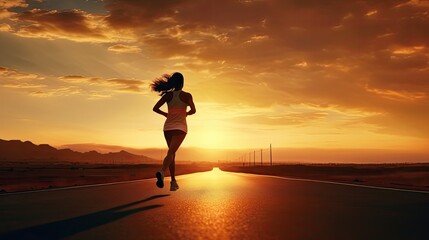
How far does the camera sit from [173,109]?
10.9 metres

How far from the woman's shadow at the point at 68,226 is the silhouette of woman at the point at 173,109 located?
338 centimetres

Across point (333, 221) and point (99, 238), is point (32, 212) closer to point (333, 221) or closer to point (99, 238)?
point (99, 238)

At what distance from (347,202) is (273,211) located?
2633 mm

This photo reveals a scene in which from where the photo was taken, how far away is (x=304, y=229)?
5504 mm

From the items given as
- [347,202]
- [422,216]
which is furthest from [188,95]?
[422,216]

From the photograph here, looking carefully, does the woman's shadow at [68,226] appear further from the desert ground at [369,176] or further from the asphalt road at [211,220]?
the desert ground at [369,176]

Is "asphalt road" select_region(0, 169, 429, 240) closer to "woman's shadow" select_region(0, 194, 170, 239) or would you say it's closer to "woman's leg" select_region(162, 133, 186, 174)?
"woman's shadow" select_region(0, 194, 170, 239)

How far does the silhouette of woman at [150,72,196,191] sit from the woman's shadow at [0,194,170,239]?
11.1 feet

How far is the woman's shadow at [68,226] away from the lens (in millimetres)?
5005

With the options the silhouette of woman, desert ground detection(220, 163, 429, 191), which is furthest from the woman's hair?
desert ground detection(220, 163, 429, 191)

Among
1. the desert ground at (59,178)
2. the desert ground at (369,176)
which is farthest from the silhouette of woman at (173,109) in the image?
the desert ground at (369,176)

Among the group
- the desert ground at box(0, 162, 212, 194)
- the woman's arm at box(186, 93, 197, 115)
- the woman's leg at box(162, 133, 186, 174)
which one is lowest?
the desert ground at box(0, 162, 212, 194)

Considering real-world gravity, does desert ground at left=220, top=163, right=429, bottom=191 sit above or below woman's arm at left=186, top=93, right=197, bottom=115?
below

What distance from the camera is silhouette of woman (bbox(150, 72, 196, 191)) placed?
35.3 feet
